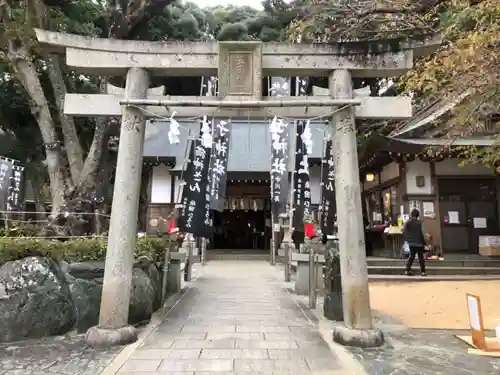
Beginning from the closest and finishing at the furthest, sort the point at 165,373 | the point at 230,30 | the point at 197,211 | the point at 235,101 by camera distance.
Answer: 1. the point at 165,373
2. the point at 235,101
3. the point at 197,211
4. the point at 230,30

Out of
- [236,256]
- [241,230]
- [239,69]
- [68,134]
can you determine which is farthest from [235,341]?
[241,230]

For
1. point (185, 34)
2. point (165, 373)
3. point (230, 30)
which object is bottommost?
point (165, 373)

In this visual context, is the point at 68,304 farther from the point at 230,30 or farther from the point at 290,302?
the point at 230,30

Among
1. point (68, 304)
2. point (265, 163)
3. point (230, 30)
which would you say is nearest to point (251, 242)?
point (265, 163)

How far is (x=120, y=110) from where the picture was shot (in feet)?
20.7

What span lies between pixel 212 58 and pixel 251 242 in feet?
68.5

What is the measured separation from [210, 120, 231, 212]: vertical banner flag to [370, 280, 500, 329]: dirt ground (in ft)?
13.6

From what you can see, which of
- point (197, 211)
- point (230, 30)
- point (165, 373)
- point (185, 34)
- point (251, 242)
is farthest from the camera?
A: point (251, 242)

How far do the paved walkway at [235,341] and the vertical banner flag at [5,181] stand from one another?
9.37 m

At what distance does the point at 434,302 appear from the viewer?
8.80m

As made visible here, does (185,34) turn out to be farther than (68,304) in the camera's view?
Yes

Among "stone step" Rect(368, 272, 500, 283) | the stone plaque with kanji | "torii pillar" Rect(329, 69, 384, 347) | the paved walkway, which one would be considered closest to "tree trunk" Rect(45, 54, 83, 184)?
the paved walkway

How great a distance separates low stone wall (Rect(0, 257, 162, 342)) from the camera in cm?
578

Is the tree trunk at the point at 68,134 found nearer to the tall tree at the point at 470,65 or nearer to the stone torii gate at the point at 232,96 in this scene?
the stone torii gate at the point at 232,96
